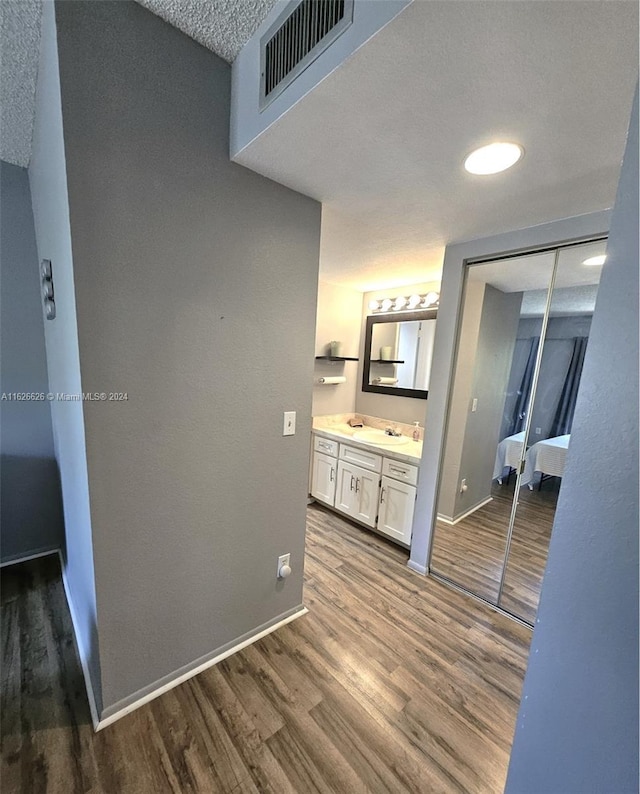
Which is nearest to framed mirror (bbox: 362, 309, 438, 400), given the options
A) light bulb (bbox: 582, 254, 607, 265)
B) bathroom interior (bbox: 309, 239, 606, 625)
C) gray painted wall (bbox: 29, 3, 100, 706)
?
bathroom interior (bbox: 309, 239, 606, 625)

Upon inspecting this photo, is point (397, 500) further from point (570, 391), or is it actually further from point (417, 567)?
point (570, 391)

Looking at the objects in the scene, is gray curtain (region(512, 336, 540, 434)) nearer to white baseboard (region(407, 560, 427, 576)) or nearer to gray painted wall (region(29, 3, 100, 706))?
white baseboard (region(407, 560, 427, 576))

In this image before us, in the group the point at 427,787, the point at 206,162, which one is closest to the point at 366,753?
the point at 427,787

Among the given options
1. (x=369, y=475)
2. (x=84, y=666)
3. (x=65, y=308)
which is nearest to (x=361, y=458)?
(x=369, y=475)

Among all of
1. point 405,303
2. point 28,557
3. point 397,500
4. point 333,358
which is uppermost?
point 405,303

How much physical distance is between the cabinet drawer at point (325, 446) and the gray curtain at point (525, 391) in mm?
1489

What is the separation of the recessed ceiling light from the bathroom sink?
1.90 m

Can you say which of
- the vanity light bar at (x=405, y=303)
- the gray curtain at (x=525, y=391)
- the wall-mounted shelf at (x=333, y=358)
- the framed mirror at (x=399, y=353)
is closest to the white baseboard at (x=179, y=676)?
the gray curtain at (x=525, y=391)

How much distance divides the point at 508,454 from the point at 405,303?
172 cm

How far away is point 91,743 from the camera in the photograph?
3.91 ft

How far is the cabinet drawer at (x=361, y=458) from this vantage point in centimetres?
262

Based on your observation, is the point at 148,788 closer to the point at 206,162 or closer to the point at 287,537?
the point at 287,537

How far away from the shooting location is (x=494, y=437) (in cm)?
205

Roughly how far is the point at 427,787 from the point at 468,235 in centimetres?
255
